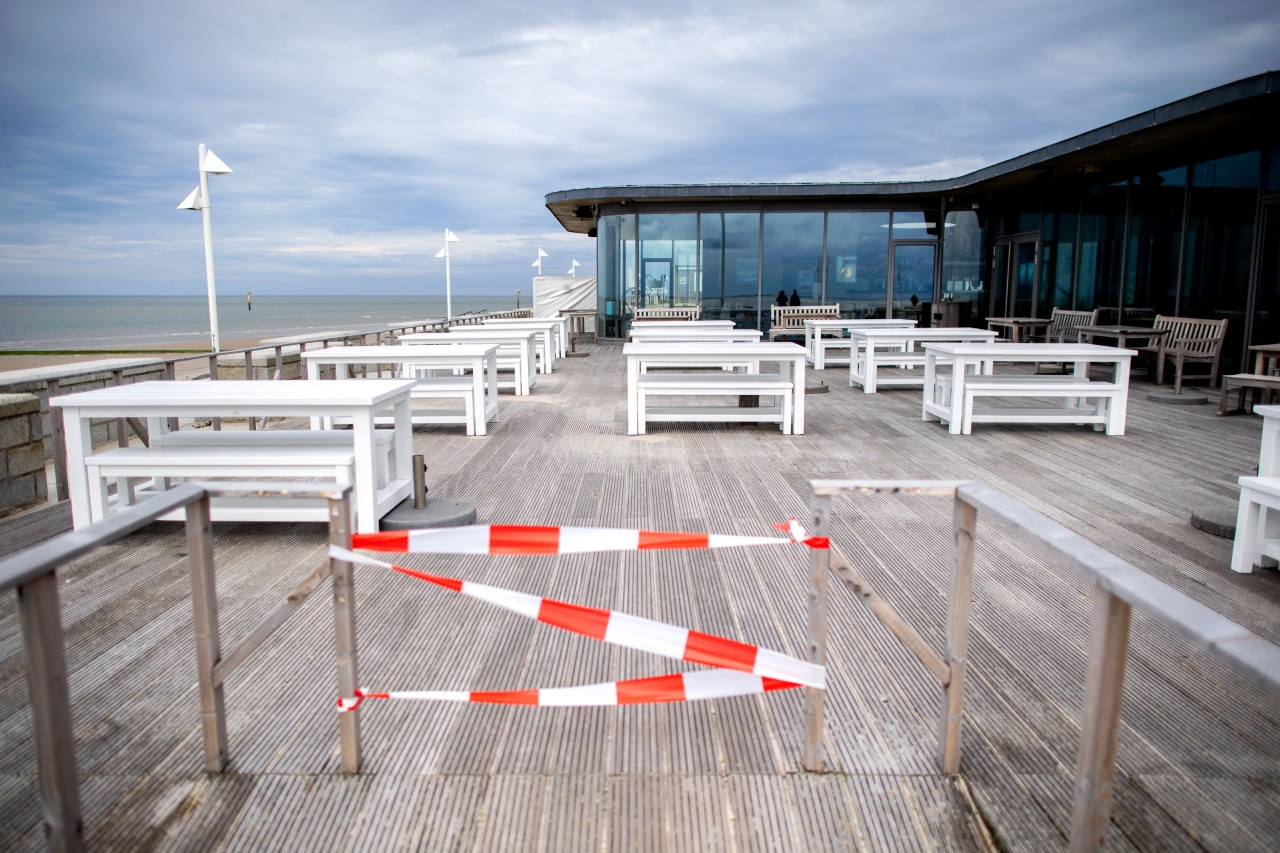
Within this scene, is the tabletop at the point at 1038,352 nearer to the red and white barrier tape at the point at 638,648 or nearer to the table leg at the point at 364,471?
the table leg at the point at 364,471

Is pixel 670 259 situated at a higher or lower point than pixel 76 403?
higher

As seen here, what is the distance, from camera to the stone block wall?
16.1 feet

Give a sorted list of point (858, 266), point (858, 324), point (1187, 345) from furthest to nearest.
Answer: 1. point (858, 266)
2. point (858, 324)
3. point (1187, 345)

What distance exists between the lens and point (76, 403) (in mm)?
3969

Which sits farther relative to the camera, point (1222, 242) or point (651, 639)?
point (1222, 242)

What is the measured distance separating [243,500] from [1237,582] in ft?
15.9

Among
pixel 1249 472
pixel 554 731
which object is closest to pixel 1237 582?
pixel 1249 472

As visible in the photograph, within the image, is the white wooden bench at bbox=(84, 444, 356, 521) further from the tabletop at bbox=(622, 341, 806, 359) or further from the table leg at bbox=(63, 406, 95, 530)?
the tabletop at bbox=(622, 341, 806, 359)

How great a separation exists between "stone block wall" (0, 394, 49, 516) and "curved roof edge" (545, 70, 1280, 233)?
35.6 ft

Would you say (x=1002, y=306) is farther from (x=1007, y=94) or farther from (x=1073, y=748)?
→ (x=1007, y=94)

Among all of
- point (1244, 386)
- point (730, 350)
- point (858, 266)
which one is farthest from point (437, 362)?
point (858, 266)

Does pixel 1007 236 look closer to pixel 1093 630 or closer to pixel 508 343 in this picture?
pixel 508 343

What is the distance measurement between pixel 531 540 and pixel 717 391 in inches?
220

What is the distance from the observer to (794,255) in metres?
17.5
